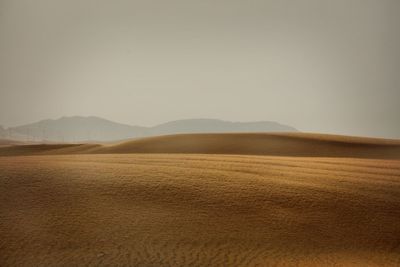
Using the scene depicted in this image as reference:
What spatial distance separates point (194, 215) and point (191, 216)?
0.14m

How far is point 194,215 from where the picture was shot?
1269 centimetres

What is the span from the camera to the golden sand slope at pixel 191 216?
32.6 feet

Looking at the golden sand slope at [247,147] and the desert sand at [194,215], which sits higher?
the golden sand slope at [247,147]

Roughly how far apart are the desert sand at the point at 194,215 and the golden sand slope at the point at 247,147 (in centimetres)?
1127

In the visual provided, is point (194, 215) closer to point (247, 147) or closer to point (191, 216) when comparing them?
point (191, 216)

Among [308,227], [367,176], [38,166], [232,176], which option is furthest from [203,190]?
[367,176]

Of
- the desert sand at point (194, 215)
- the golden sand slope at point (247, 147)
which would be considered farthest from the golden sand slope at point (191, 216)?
the golden sand slope at point (247, 147)

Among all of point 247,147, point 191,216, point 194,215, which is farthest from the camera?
point 247,147

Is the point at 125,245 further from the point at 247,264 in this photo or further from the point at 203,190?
the point at 203,190

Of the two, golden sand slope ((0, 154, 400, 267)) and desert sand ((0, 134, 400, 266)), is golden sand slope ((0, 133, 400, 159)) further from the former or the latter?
golden sand slope ((0, 154, 400, 267))

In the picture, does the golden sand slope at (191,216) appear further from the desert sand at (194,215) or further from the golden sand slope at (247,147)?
the golden sand slope at (247,147)

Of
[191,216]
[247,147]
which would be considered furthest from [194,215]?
[247,147]

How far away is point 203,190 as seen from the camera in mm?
15078

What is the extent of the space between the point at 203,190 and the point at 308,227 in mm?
4208
